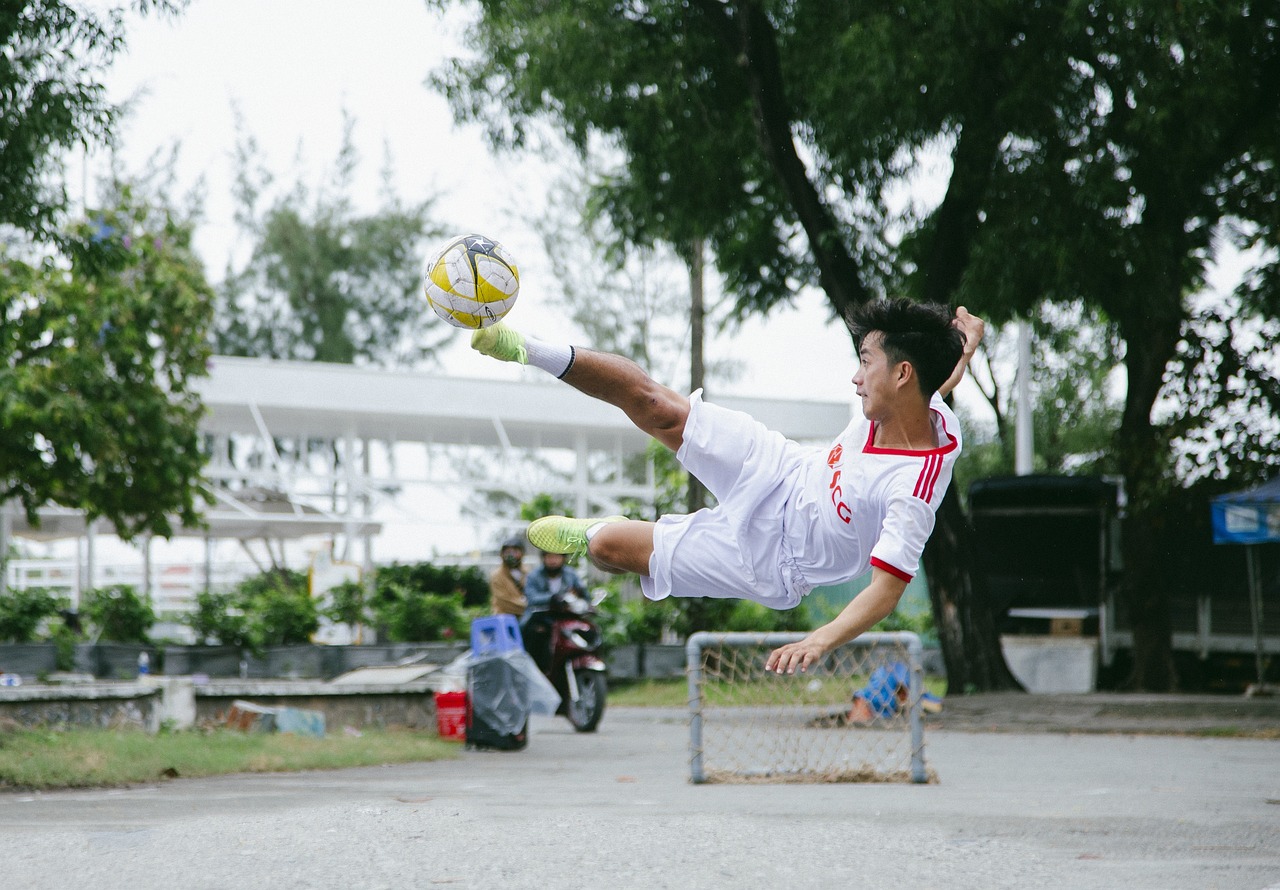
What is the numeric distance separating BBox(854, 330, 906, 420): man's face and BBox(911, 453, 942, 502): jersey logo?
0.82 ft

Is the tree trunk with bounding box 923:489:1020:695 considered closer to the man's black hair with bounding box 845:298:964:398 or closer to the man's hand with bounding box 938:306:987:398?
the man's hand with bounding box 938:306:987:398

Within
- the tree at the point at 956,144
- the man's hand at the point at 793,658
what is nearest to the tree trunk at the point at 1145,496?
the tree at the point at 956,144

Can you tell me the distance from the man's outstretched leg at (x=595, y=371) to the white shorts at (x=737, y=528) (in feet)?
0.65

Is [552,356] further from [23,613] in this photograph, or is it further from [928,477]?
[23,613]

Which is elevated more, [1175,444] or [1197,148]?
[1197,148]

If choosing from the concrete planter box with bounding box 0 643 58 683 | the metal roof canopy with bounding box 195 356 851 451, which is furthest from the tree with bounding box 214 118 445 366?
the concrete planter box with bounding box 0 643 58 683

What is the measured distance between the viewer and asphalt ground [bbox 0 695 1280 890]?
5.20 m

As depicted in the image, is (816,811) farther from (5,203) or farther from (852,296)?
(852,296)

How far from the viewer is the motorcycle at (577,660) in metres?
12.6

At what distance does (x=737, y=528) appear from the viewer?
5.26 meters

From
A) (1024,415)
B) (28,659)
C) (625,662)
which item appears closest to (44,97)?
(28,659)

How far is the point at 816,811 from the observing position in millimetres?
7457

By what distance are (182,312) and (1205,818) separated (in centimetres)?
1260

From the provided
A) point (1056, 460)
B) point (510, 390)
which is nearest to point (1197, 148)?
point (510, 390)
